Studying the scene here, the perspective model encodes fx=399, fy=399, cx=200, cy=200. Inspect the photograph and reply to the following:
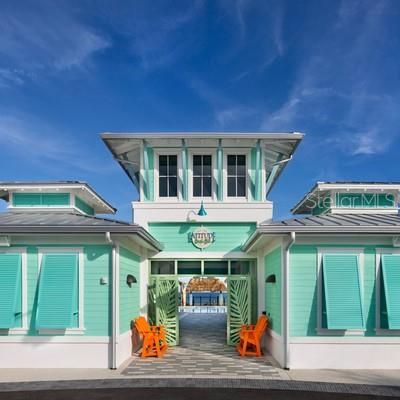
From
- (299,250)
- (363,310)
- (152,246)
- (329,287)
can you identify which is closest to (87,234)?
(152,246)

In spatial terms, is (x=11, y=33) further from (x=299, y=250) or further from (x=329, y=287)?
(x=329, y=287)

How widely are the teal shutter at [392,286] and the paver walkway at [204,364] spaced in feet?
8.50

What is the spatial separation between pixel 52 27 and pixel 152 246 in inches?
268

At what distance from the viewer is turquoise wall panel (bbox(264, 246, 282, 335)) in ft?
30.0

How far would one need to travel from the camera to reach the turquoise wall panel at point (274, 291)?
9.15 m

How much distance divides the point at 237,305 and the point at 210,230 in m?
2.31

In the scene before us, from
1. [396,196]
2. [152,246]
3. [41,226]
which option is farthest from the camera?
[396,196]

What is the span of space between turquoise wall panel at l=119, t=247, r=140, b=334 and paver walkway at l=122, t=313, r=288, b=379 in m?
1.00

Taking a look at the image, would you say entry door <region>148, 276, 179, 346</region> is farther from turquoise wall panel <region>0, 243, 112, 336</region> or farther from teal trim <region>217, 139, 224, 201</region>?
turquoise wall panel <region>0, 243, 112, 336</region>

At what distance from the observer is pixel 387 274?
8695mm

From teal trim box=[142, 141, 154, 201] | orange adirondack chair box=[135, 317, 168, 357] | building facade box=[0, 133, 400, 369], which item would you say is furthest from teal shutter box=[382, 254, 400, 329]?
teal trim box=[142, 141, 154, 201]

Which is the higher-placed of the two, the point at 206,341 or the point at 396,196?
the point at 396,196

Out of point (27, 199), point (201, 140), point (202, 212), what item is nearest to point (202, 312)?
point (202, 212)

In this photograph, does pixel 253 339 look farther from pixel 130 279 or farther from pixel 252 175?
pixel 252 175
